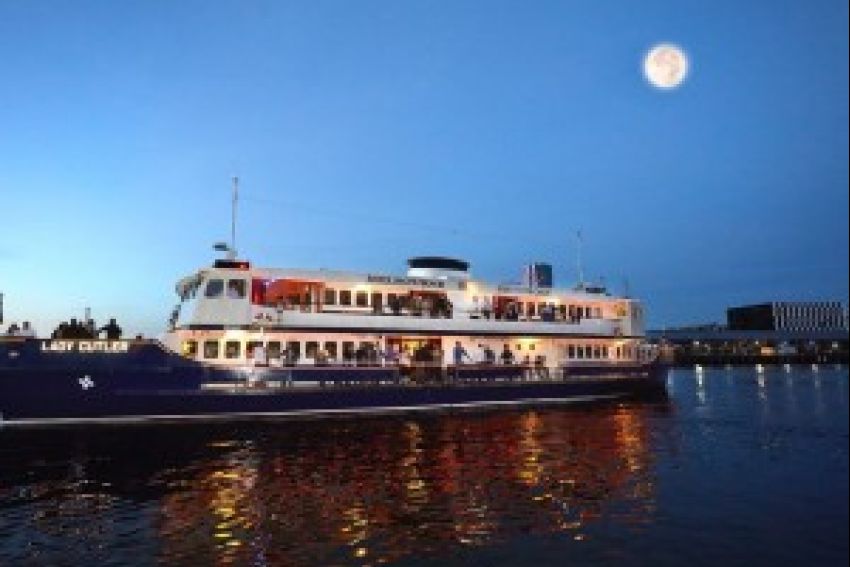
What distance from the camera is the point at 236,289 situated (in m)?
28.8

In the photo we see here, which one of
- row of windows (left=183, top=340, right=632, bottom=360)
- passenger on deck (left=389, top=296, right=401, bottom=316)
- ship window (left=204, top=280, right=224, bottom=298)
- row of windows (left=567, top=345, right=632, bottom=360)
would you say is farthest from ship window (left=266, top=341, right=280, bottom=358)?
row of windows (left=567, top=345, right=632, bottom=360)

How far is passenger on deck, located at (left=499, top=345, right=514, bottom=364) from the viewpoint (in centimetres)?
3585

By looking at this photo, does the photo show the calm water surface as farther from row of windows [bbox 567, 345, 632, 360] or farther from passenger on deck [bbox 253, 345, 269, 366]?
row of windows [bbox 567, 345, 632, 360]

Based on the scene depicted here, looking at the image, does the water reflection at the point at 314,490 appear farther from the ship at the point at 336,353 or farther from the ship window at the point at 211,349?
the ship window at the point at 211,349

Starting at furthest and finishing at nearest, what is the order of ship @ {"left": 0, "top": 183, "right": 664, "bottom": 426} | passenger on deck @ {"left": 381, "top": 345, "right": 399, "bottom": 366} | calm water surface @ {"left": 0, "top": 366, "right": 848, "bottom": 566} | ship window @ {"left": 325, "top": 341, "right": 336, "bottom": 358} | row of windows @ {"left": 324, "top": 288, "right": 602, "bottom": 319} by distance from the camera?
row of windows @ {"left": 324, "top": 288, "right": 602, "bottom": 319}
passenger on deck @ {"left": 381, "top": 345, "right": 399, "bottom": 366}
ship window @ {"left": 325, "top": 341, "right": 336, "bottom": 358}
ship @ {"left": 0, "top": 183, "right": 664, "bottom": 426}
calm water surface @ {"left": 0, "top": 366, "right": 848, "bottom": 566}

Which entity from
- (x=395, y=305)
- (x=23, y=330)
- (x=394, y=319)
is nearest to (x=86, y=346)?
(x=23, y=330)

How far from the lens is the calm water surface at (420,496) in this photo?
11.3 metres

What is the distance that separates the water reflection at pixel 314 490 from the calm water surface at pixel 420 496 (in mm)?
65

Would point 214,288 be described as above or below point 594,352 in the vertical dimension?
above

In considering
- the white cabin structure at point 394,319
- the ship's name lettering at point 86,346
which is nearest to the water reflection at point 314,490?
the ship's name lettering at point 86,346

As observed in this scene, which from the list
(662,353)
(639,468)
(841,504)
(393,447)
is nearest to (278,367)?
(393,447)

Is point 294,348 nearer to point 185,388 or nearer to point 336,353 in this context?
point 336,353

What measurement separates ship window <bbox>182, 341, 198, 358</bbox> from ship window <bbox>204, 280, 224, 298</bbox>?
7.02 feet

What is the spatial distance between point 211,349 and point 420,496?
16.0 m
